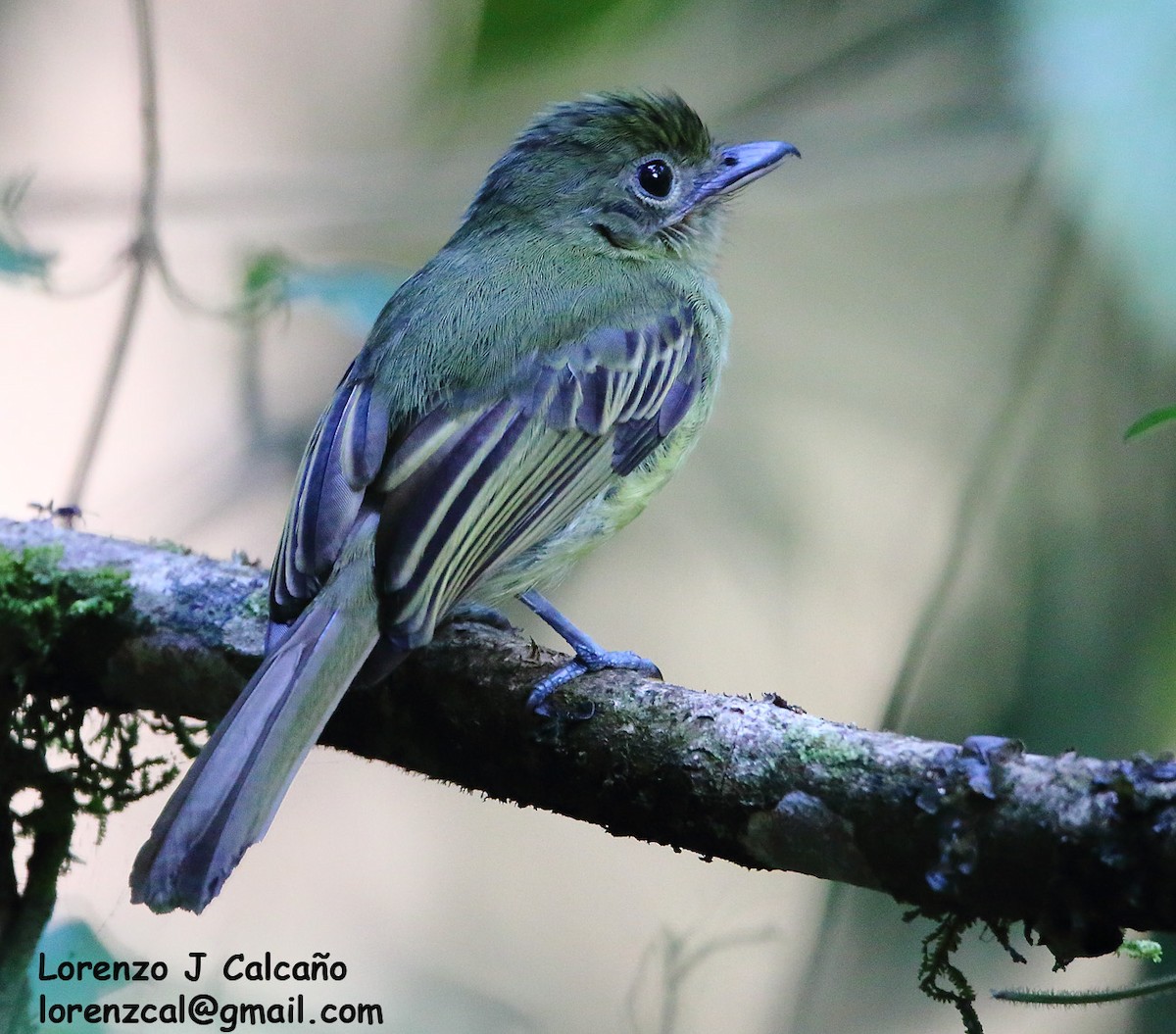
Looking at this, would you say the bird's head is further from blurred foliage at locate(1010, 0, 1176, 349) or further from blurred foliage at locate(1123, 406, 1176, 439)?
blurred foliage at locate(1123, 406, 1176, 439)

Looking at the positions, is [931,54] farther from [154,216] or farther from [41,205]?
[41,205]

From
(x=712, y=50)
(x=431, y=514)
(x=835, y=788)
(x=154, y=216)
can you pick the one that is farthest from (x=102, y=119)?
(x=835, y=788)

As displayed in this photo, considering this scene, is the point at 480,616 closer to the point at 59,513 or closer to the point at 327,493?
the point at 327,493

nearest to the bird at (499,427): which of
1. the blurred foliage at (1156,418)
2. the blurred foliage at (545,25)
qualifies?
the blurred foliage at (545,25)

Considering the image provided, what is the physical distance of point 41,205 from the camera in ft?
15.5

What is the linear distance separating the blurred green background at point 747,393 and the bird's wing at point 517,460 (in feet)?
1.96

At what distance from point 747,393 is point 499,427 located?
2668 mm

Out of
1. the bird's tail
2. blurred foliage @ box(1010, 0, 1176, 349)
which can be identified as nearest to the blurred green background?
blurred foliage @ box(1010, 0, 1176, 349)

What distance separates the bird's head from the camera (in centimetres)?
390

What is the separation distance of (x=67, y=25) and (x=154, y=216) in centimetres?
268

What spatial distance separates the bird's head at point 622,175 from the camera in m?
3.90

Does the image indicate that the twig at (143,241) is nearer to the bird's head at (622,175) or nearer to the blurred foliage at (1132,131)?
the bird's head at (622,175)

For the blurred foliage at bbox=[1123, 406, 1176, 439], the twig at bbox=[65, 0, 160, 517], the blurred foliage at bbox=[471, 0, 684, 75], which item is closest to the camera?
the blurred foliage at bbox=[1123, 406, 1176, 439]

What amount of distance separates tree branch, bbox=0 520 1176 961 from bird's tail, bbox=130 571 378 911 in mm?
231
